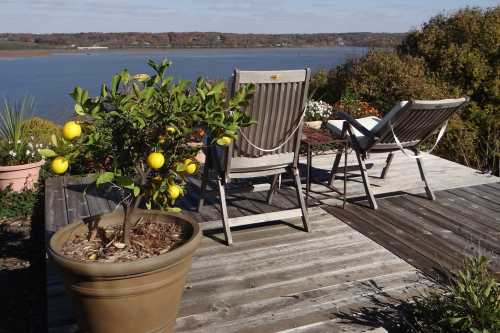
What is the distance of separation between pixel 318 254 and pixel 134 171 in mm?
1609

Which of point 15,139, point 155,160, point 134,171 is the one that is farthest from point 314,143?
point 15,139

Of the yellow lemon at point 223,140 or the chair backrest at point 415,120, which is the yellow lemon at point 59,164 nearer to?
the yellow lemon at point 223,140

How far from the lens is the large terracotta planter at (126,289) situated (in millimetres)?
1796

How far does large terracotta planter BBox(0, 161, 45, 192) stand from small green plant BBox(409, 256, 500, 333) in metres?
4.00

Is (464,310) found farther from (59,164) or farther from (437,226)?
(59,164)

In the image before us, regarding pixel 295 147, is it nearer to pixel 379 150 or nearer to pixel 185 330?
pixel 379 150

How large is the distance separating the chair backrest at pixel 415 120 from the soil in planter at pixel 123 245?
89.3 inches

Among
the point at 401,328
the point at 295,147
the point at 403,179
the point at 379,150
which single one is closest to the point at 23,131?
the point at 295,147

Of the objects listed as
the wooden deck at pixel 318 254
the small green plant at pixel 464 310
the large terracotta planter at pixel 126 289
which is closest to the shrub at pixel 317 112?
the wooden deck at pixel 318 254

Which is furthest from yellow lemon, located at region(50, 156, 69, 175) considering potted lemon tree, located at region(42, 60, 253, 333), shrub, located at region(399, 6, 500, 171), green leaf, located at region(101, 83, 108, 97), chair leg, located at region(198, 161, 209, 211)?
shrub, located at region(399, 6, 500, 171)

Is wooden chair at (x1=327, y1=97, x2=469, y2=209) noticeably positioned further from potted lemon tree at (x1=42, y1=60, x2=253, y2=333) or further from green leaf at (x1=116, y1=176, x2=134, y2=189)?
green leaf at (x1=116, y1=176, x2=134, y2=189)

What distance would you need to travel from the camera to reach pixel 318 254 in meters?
3.19

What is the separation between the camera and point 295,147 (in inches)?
139

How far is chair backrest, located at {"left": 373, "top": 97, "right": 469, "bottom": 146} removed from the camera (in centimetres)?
374
